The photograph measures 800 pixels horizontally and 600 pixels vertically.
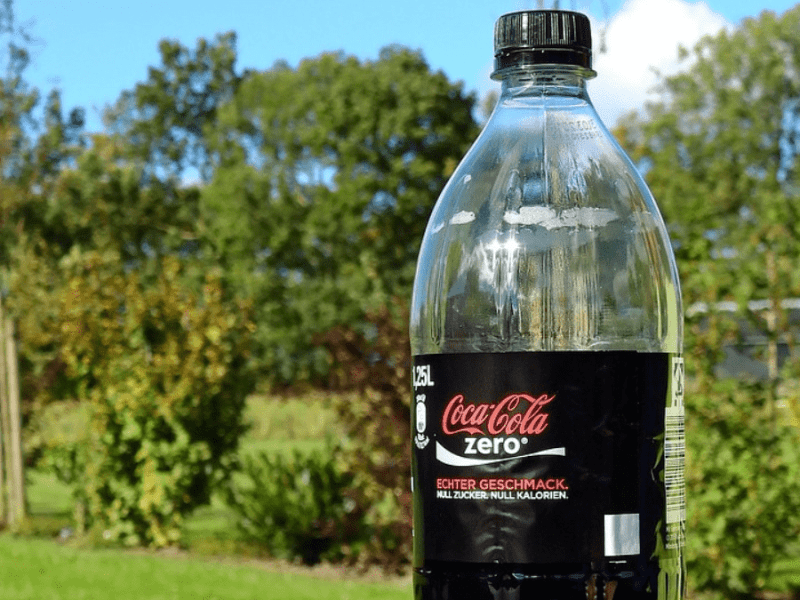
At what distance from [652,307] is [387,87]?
1510 inches

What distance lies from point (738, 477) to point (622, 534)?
20.2 ft

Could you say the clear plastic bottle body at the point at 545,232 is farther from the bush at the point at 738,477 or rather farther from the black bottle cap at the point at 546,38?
the bush at the point at 738,477

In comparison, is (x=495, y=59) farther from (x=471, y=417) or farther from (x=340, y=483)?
(x=340, y=483)

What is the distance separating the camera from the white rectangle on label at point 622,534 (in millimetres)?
2115

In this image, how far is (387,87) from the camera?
40188mm

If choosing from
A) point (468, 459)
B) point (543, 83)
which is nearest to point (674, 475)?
point (468, 459)

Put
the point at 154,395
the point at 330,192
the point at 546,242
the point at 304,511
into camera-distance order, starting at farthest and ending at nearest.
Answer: the point at 330,192, the point at 154,395, the point at 304,511, the point at 546,242

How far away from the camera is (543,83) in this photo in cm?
240

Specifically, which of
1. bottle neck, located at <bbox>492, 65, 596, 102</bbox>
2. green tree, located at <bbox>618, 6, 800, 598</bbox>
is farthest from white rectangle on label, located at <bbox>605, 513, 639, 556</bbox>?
green tree, located at <bbox>618, 6, 800, 598</bbox>

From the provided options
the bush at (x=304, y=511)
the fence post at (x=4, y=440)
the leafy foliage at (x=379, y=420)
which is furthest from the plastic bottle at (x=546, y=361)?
the fence post at (x=4, y=440)

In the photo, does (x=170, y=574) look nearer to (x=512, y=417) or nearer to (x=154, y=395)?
(x=154, y=395)

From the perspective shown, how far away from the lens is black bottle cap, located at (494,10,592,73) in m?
2.25

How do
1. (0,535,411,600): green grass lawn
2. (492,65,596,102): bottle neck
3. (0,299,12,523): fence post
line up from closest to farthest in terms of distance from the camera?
(492,65,596,102): bottle neck < (0,535,411,600): green grass lawn < (0,299,12,523): fence post

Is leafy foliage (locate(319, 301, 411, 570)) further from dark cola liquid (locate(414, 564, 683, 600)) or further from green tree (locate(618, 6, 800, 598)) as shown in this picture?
dark cola liquid (locate(414, 564, 683, 600))
